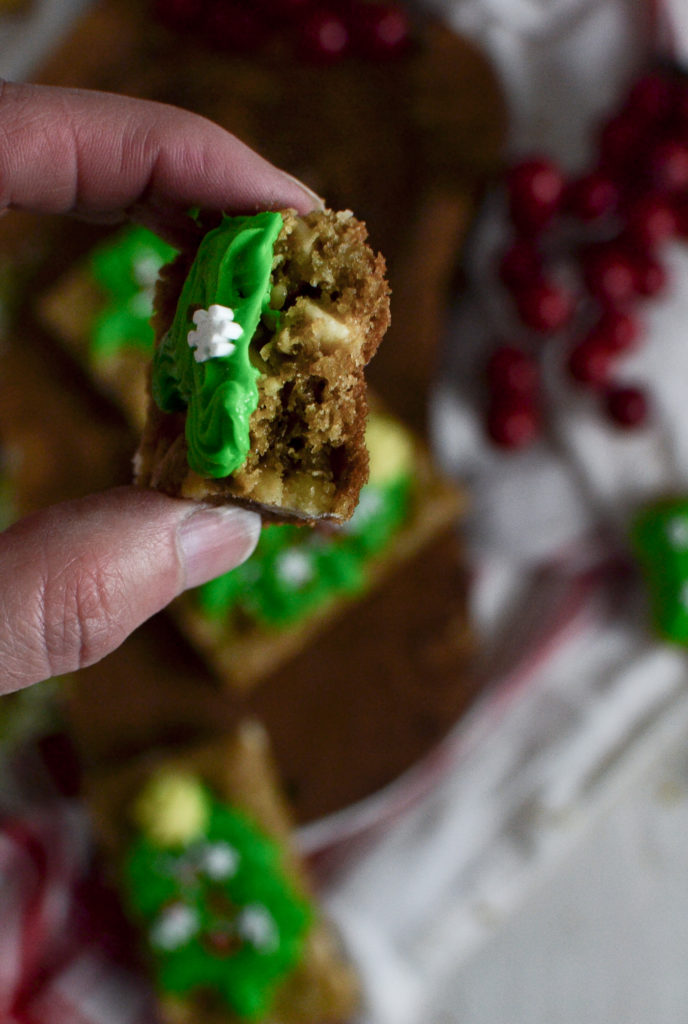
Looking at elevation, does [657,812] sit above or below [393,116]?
below

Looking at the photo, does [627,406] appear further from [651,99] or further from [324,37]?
[324,37]

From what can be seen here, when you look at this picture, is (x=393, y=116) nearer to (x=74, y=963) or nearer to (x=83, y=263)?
(x=83, y=263)

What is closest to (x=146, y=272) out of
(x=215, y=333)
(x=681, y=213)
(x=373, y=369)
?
(x=373, y=369)

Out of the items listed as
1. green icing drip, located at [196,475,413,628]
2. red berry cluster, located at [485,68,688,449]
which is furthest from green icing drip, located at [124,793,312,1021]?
red berry cluster, located at [485,68,688,449]

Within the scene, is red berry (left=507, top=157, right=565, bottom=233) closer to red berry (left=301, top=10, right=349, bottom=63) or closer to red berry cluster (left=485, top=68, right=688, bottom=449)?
red berry cluster (left=485, top=68, right=688, bottom=449)

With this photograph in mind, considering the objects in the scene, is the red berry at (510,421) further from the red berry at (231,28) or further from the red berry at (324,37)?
the red berry at (231,28)

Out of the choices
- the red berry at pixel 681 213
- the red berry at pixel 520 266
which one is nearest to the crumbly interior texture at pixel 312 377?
the red berry at pixel 520 266

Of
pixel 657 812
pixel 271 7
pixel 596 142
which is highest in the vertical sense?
pixel 271 7

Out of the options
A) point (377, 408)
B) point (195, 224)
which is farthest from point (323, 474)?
point (377, 408)
